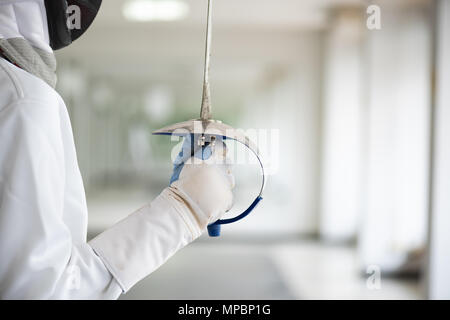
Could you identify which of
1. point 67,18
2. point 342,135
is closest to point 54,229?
point 67,18

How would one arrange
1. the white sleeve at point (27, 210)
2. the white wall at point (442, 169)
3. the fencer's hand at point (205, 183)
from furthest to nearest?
the white wall at point (442, 169), the fencer's hand at point (205, 183), the white sleeve at point (27, 210)

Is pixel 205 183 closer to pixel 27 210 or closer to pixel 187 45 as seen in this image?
pixel 27 210

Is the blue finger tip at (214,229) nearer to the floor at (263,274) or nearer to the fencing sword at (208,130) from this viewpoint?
the fencing sword at (208,130)

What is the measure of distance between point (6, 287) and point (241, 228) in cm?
468

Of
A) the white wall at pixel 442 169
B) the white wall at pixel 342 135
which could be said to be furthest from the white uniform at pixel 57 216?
the white wall at pixel 342 135

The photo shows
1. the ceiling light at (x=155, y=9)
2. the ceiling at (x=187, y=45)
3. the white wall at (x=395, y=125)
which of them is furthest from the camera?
the ceiling at (x=187, y=45)

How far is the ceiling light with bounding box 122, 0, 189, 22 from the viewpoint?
14.1ft

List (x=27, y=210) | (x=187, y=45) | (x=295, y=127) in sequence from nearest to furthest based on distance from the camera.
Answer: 1. (x=27, y=210)
2. (x=187, y=45)
3. (x=295, y=127)

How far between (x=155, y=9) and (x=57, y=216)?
411 centimetres

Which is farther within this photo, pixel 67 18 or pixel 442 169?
pixel 442 169

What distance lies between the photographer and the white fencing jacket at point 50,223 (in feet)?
2.04

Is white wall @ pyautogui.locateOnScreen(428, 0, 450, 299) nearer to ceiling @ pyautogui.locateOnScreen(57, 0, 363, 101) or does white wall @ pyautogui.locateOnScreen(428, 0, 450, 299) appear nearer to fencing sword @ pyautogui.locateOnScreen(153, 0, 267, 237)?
fencing sword @ pyautogui.locateOnScreen(153, 0, 267, 237)

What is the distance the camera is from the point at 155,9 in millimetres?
4410
